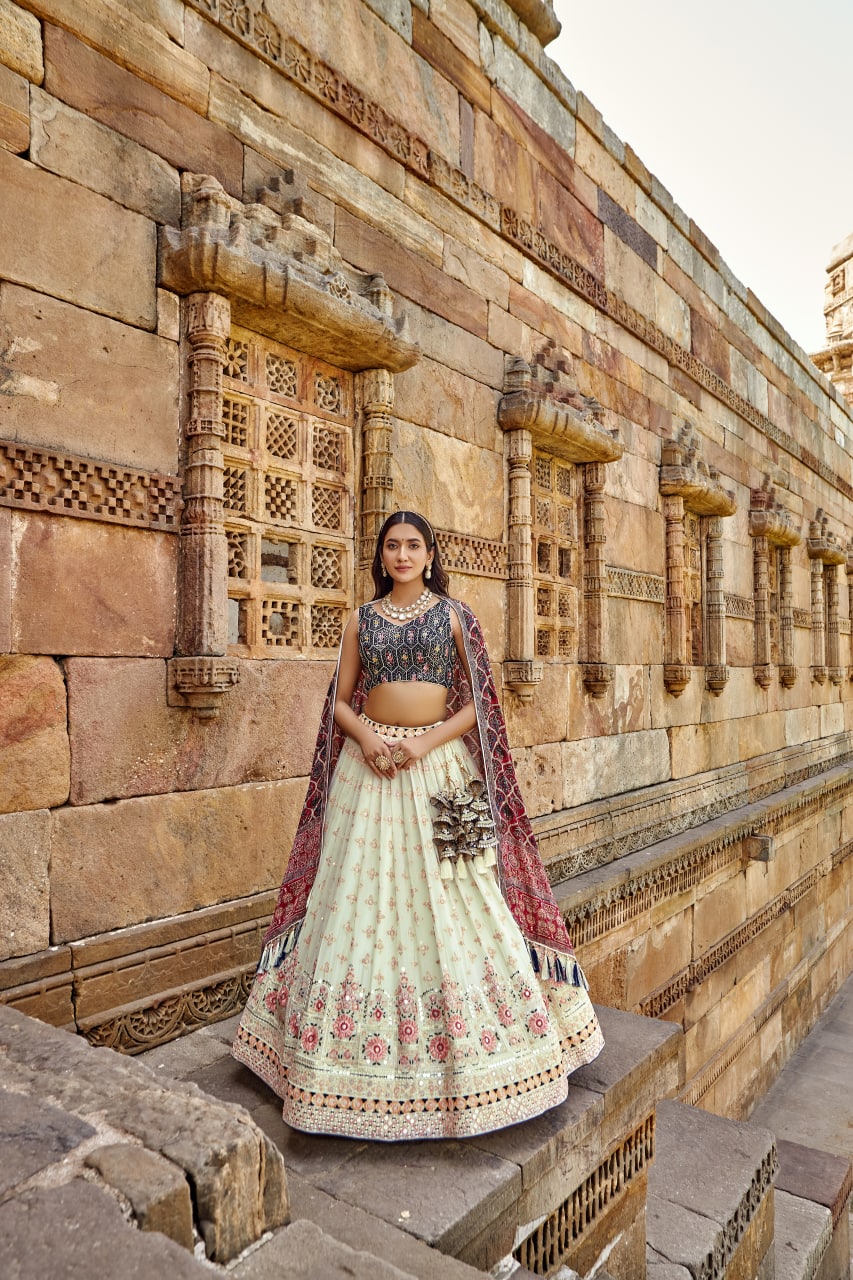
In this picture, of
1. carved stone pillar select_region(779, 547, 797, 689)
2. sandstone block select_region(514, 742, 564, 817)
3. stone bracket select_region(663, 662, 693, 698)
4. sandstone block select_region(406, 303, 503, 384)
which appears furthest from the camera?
carved stone pillar select_region(779, 547, 797, 689)

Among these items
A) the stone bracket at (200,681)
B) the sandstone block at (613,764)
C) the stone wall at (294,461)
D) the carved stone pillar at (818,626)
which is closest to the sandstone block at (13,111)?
the stone wall at (294,461)

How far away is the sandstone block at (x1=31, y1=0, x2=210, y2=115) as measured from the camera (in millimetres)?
2654

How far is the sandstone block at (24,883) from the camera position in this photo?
2412 millimetres

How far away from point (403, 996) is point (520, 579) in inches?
114

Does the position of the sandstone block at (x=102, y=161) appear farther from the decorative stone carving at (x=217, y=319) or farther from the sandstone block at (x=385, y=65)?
the sandstone block at (x=385, y=65)

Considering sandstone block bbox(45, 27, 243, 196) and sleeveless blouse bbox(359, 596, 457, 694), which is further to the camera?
sandstone block bbox(45, 27, 243, 196)

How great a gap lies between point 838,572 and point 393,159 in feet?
30.3

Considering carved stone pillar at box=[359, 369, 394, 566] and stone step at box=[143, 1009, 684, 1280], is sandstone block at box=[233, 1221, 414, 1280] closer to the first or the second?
stone step at box=[143, 1009, 684, 1280]

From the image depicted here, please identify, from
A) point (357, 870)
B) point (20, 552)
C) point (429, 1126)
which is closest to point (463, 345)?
point (20, 552)

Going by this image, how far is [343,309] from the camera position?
10.8ft

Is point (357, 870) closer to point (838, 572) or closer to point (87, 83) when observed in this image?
point (87, 83)

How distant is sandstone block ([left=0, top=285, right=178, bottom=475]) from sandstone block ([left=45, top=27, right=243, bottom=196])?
668 mm

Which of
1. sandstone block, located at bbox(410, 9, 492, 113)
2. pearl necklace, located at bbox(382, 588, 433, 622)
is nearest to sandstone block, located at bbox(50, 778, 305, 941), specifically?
pearl necklace, located at bbox(382, 588, 433, 622)

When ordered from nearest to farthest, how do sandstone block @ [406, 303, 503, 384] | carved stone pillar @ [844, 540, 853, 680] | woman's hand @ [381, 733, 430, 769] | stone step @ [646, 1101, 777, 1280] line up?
woman's hand @ [381, 733, 430, 769]
stone step @ [646, 1101, 777, 1280]
sandstone block @ [406, 303, 503, 384]
carved stone pillar @ [844, 540, 853, 680]
